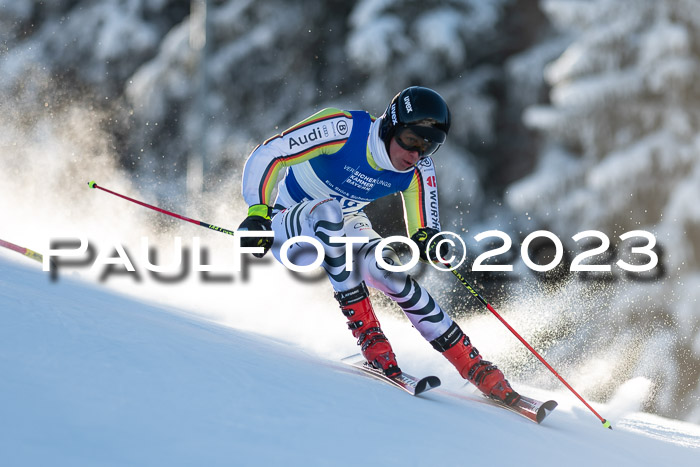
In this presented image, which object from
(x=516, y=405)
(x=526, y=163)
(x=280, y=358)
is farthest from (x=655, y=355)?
(x=280, y=358)

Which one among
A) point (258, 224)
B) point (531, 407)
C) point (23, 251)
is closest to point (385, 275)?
point (258, 224)

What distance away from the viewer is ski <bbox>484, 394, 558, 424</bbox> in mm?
2908

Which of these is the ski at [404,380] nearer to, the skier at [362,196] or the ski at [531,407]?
the skier at [362,196]

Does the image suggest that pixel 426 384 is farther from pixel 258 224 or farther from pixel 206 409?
pixel 206 409

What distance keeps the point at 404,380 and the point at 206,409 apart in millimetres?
1261

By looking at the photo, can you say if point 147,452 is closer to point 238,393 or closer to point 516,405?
point 238,393

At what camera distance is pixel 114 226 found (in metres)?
10.4

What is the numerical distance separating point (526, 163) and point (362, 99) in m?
2.32

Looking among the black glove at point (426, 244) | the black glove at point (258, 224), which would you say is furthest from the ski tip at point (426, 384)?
the black glove at point (258, 224)

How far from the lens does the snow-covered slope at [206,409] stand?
62.6 inches

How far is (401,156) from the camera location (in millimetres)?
3057

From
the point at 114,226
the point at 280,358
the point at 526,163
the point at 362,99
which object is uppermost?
the point at 362,99

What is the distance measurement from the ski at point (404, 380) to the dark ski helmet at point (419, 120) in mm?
876

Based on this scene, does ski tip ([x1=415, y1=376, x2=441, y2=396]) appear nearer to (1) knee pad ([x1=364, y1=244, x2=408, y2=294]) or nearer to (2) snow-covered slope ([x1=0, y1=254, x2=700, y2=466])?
(2) snow-covered slope ([x1=0, y1=254, x2=700, y2=466])
